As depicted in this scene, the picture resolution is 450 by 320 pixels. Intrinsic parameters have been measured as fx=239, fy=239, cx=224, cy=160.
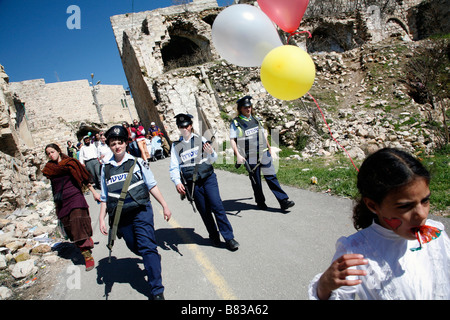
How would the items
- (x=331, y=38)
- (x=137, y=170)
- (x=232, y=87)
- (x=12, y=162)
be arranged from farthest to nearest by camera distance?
(x=331, y=38) < (x=232, y=87) < (x=12, y=162) < (x=137, y=170)

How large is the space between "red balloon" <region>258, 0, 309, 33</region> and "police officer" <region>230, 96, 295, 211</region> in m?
1.32

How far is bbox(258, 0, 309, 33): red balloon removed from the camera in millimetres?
3009

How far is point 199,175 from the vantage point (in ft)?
11.4

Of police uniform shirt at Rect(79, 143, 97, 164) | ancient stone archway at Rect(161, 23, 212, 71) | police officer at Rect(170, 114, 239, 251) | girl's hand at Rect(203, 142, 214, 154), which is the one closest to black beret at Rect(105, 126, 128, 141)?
police officer at Rect(170, 114, 239, 251)

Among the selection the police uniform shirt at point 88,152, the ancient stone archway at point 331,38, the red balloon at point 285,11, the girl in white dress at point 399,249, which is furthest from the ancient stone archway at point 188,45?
the girl in white dress at point 399,249

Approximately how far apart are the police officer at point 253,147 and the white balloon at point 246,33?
1040 mm

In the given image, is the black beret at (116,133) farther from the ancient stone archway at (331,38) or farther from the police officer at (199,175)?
the ancient stone archway at (331,38)

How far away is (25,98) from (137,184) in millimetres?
29944

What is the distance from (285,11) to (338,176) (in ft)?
12.1

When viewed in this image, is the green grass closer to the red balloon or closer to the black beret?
the red balloon

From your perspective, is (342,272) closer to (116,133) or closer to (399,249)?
(399,249)

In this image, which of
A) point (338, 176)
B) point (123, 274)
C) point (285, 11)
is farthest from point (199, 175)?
point (338, 176)
